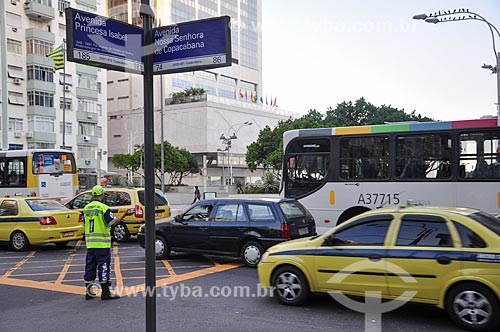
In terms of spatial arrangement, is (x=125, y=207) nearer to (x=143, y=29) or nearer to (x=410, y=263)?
(x=410, y=263)

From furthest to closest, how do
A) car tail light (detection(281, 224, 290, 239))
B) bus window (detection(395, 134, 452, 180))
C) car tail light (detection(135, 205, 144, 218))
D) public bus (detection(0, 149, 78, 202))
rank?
public bus (detection(0, 149, 78, 202))
car tail light (detection(135, 205, 144, 218))
bus window (detection(395, 134, 452, 180))
car tail light (detection(281, 224, 290, 239))

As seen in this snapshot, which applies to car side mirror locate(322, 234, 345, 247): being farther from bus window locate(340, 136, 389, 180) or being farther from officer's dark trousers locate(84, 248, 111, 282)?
bus window locate(340, 136, 389, 180)

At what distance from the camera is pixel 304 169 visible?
13641mm

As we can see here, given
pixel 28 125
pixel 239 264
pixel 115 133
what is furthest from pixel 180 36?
pixel 115 133

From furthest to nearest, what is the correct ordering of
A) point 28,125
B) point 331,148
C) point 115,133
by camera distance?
point 115,133, point 28,125, point 331,148

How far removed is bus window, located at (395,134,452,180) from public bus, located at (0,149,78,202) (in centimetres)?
1511

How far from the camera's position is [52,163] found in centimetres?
2195

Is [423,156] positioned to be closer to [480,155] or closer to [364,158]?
[480,155]

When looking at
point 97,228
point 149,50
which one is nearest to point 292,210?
point 97,228

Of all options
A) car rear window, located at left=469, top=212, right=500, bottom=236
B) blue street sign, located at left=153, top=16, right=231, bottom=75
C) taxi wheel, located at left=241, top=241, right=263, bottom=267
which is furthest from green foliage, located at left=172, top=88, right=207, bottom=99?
blue street sign, located at left=153, top=16, right=231, bottom=75

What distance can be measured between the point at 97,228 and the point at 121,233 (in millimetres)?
7765

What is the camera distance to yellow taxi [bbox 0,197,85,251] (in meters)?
13.1

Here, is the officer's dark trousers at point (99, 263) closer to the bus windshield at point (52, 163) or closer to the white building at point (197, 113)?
the bus windshield at point (52, 163)

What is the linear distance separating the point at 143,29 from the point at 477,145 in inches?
387
